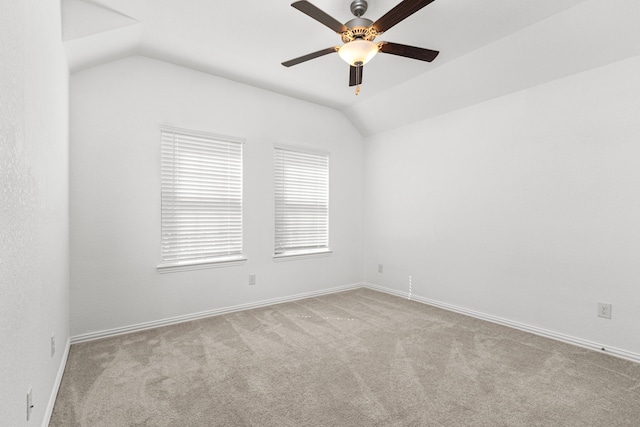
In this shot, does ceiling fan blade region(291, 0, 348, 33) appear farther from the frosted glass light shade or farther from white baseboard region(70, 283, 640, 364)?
white baseboard region(70, 283, 640, 364)

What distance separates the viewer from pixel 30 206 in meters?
1.45

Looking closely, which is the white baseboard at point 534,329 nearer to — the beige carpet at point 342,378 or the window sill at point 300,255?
the beige carpet at point 342,378

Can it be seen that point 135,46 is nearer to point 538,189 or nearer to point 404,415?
point 404,415

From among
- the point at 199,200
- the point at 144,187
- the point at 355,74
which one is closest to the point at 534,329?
the point at 355,74

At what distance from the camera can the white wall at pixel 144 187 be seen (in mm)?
2863

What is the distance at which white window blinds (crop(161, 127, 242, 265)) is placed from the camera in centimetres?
333

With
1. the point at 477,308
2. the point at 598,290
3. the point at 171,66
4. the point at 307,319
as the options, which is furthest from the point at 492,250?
the point at 171,66

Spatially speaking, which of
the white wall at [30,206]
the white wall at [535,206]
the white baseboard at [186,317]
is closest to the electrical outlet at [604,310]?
the white wall at [535,206]

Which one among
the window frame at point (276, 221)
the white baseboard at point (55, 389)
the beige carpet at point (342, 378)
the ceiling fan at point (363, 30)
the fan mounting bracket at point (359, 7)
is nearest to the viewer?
the white baseboard at point (55, 389)

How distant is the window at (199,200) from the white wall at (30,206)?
1062 millimetres

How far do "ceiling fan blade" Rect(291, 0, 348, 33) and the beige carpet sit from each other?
2446mm

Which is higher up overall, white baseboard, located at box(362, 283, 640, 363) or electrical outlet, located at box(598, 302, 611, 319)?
electrical outlet, located at box(598, 302, 611, 319)

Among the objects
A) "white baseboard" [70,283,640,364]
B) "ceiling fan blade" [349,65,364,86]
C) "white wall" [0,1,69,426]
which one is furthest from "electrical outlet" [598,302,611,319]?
"white wall" [0,1,69,426]

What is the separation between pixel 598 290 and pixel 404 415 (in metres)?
2.24
